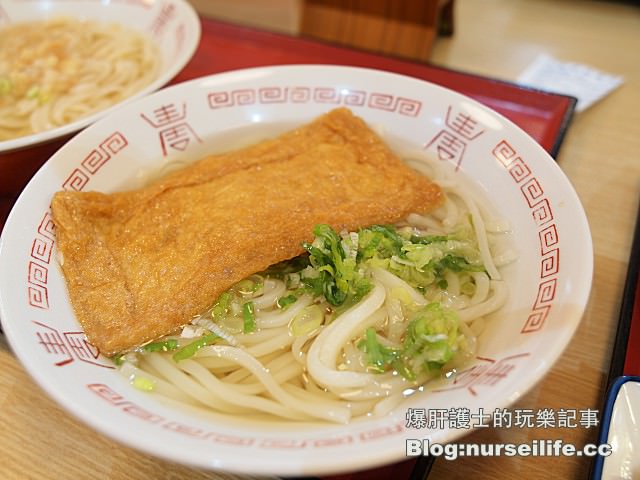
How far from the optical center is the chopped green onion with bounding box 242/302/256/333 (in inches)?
67.3

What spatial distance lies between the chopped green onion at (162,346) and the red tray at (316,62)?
932 mm

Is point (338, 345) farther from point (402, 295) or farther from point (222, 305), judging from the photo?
point (222, 305)

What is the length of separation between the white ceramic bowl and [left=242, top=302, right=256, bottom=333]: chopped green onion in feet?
3.71

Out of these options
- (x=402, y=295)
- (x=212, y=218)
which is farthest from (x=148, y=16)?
(x=402, y=295)

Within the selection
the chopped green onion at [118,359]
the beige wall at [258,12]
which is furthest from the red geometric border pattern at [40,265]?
the beige wall at [258,12]

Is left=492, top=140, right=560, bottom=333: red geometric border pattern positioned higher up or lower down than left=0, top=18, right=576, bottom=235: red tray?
lower down

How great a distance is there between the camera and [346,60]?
2.89 metres

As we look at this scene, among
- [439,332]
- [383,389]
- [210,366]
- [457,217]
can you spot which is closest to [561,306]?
[439,332]

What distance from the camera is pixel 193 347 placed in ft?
5.41

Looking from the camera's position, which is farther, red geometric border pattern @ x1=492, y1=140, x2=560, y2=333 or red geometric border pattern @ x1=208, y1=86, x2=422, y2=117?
red geometric border pattern @ x1=208, y1=86, x2=422, y2=117

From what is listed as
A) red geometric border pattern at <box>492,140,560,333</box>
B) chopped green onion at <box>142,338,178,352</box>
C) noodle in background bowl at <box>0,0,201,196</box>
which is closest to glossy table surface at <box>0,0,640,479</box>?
noodle in background bowl at <box>0,0,201,196</box>

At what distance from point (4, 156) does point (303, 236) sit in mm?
1188

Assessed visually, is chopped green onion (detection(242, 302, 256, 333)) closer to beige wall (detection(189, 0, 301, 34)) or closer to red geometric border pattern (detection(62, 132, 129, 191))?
red geometric border pattern (detection(62, 132, 129, 191))

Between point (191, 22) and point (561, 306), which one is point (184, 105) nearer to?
point (191, 22)
